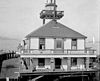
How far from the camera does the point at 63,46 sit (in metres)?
37.2

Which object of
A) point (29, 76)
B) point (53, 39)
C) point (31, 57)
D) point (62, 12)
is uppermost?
point (62, 12)

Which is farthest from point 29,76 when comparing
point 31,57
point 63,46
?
point 63,46

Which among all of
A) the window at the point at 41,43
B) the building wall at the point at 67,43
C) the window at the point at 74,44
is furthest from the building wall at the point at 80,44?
the window at the point at 41,43

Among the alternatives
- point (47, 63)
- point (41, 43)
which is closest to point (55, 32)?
point (41, 43)

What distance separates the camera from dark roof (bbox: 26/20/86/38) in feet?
121

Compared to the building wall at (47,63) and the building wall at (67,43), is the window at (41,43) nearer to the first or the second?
the building wall at (47,63)

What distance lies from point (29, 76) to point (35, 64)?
2.93 metres

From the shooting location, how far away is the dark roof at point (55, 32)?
3688cm

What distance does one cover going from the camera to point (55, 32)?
37.9 m

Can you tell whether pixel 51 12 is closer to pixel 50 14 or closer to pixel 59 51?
pixel 50 14

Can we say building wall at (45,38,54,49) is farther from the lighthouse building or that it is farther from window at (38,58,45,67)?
window at (38,58,45,67)

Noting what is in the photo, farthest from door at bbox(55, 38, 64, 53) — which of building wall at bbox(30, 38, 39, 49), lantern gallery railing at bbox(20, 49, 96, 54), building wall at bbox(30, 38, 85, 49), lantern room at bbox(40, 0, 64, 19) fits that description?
lantern room at bbox(40, 0, 64, 19)

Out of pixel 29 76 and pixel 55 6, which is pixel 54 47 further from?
pixel 55 6

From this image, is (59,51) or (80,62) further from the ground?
(59,51)
